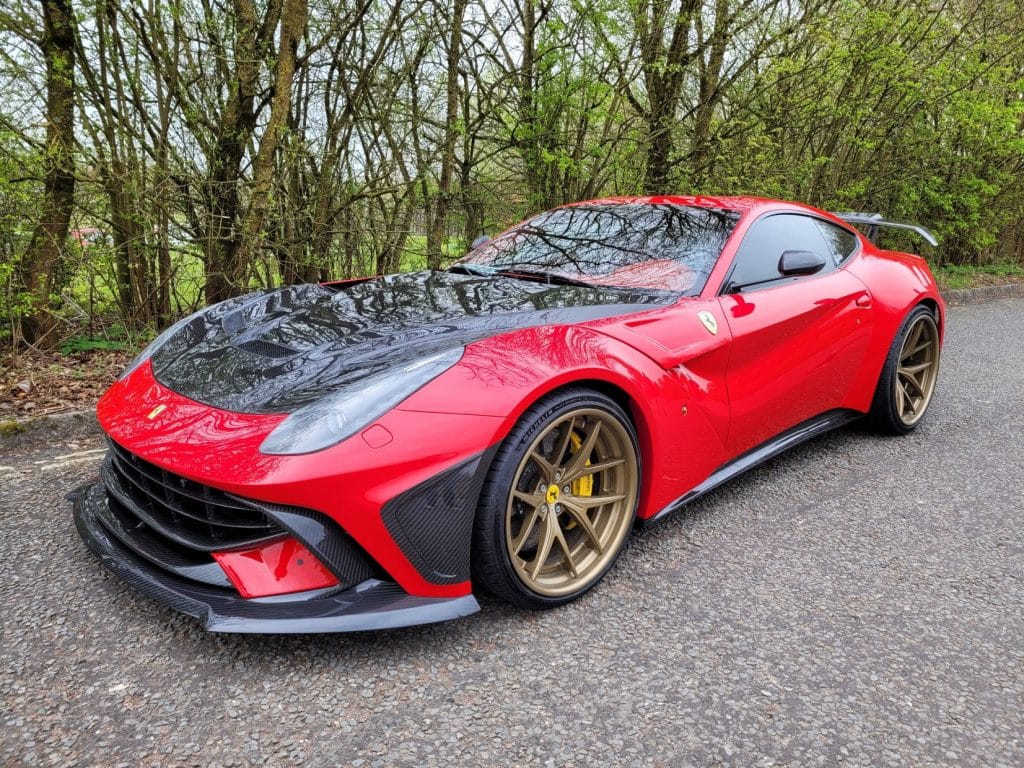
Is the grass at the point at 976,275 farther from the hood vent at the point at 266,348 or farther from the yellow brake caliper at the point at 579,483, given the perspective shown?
the hood vent at the point at 266,348

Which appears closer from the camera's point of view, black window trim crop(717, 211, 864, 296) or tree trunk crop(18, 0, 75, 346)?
black window trim crop(717, 211, 864, 296)

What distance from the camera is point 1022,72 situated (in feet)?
35.0

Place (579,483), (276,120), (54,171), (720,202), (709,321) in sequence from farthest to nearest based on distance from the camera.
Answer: (276,120) → (54,171) → (720,202) → (709,321) → (579,483)

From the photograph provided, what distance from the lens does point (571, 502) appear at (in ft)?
7.02

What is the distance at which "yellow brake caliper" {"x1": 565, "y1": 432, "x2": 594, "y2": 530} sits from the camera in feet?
7.17

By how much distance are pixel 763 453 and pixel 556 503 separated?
1.19 m

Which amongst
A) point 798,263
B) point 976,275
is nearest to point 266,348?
point 798,263

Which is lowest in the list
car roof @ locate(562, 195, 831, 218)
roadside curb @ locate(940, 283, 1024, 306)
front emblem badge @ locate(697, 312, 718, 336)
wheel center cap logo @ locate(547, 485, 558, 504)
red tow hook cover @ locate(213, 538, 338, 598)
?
roadside curb @ locate(940, 283, 1024, 306)

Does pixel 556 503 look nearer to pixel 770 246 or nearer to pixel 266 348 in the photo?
pixel 266 348

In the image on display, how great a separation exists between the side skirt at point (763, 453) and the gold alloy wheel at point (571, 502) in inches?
8.1

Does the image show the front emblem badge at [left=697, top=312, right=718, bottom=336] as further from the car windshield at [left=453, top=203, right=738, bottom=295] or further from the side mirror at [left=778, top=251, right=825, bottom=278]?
the side mirror at [left=778, top=251, right=825, bottom=278]

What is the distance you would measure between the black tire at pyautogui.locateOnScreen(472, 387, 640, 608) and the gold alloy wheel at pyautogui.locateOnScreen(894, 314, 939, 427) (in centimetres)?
217

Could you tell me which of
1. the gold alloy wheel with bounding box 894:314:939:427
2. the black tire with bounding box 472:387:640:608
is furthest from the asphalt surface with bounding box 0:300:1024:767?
the gold alloy wheel with bounding box 894:314:939:427

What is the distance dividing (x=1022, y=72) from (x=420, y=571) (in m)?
13.2
